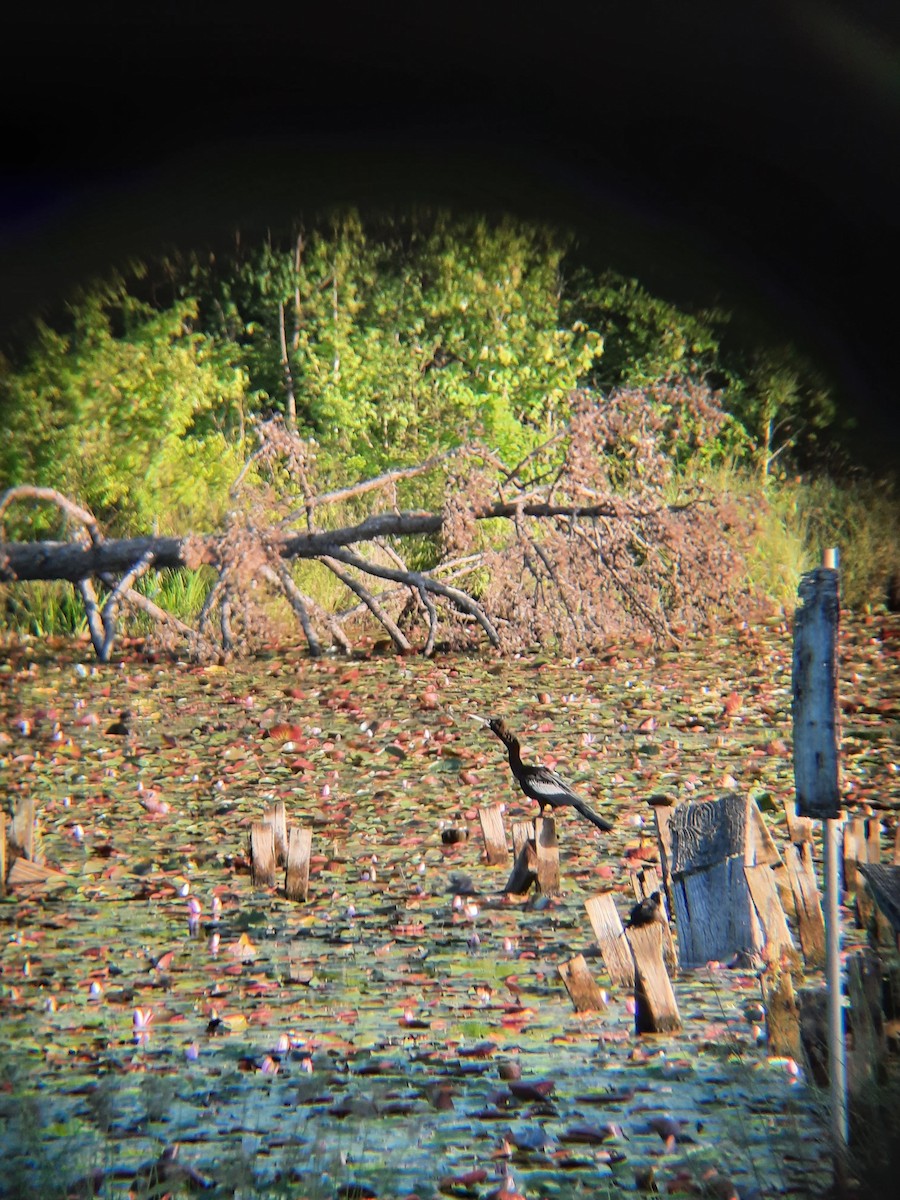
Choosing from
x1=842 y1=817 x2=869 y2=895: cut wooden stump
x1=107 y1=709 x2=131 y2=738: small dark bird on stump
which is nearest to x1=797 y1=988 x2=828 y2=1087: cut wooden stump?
x1=842 y1=817 x2=869 y2=895: cut wooden stump

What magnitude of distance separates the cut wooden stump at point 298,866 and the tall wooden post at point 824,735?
1.24 metres

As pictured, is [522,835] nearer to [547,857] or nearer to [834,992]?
[547,857]

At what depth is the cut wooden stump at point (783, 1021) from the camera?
73.2 inches

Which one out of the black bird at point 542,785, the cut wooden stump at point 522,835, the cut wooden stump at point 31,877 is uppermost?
the black bird at point 542,785

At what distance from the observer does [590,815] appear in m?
2.97

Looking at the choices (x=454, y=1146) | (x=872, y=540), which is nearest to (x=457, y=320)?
(x=872, y=540)

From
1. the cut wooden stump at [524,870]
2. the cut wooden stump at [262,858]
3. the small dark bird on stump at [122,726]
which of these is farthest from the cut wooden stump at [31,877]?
the cut wooden stump at [524,870]

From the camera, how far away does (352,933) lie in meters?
2.46

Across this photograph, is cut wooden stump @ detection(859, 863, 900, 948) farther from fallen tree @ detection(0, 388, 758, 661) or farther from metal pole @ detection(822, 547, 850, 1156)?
fallen tree @ detection(0, 388, 758, 661)

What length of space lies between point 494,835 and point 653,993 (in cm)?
86

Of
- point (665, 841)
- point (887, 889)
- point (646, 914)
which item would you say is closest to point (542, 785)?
Result: point (665, 841)

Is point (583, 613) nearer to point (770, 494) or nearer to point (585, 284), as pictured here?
point (770, 494)

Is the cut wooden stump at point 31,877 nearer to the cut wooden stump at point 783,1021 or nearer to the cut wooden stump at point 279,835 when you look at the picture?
the cut wooden stump at point 279,835

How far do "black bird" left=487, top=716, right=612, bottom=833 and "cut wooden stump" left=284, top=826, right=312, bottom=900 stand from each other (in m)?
0.44
